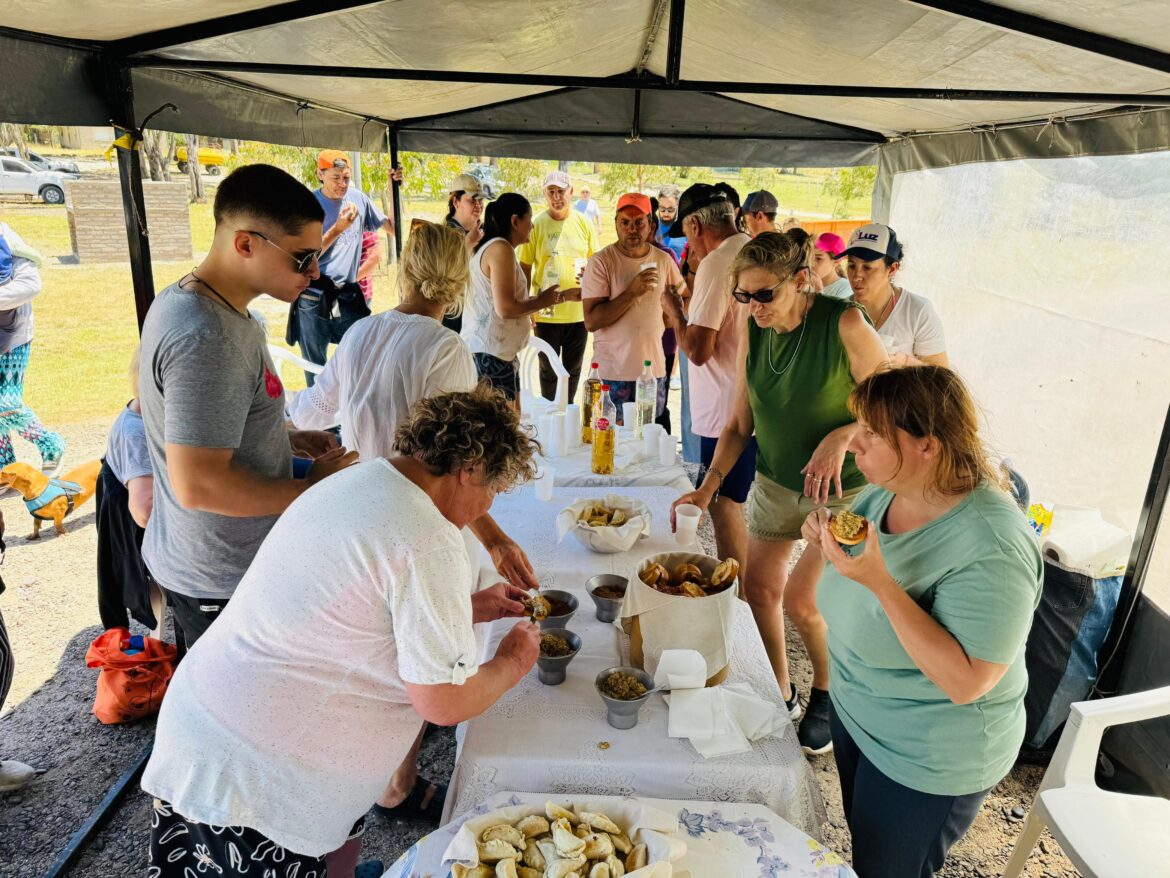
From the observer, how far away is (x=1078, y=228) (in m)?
3.33

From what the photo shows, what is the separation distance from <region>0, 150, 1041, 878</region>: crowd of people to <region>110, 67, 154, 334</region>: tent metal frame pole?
488 mm

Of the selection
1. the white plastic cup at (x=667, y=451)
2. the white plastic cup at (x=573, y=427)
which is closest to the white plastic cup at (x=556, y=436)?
the white plastic cup at (x=573, y=427)

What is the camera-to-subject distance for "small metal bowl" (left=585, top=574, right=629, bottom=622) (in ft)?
5.86

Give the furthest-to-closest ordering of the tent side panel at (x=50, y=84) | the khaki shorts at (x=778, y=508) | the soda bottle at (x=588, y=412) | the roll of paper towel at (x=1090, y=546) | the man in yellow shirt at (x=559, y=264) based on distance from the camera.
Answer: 1. the man in yellow shirt at (x=559, y=264)
2. the soda bottle at (x=588, y=412)
3. the roll of paper towel at (x=1090, y=546)
4. the khaki shorts at (x=778, y=508)
5. the tent side panel at (x=50, y=84)

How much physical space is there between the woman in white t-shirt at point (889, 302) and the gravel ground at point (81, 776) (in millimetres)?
1493

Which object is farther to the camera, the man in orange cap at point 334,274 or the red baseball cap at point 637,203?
the man in orange cap at point 334,274

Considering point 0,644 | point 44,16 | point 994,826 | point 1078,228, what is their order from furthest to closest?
point 1078,228 → point 994,826 → point 0,644 → point 44,16

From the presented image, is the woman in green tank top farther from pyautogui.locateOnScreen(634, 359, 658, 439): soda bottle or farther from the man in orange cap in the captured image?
the man in orange cap

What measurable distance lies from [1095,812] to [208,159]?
2202 cm

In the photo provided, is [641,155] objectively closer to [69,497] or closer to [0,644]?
[69,497]

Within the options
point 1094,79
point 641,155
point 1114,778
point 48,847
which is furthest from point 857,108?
point 48,847

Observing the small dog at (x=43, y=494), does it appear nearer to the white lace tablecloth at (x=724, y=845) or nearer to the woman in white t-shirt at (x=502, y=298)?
the woman in white t-shirt at (x=502, y=298)

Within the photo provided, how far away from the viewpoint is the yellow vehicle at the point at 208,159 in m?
17.3

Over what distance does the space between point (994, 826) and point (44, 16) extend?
12.2 ft
